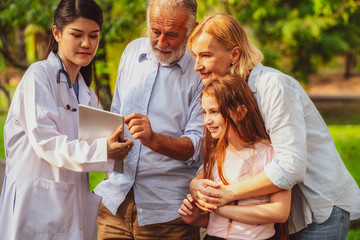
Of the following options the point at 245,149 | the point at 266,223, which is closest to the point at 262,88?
the point at 245,149

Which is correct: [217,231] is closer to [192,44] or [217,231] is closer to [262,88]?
[262,88]

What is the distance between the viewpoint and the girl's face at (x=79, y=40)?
275cm

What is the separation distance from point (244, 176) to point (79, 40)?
120 centimetres

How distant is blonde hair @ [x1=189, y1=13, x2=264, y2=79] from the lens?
8.39 feet

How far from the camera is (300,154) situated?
2.36 metres

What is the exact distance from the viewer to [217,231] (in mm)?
2648

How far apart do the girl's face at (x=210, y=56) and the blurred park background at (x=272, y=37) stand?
993mm

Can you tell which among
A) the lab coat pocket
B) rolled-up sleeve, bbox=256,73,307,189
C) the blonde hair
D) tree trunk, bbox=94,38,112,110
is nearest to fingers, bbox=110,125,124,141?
the lab coat pocket

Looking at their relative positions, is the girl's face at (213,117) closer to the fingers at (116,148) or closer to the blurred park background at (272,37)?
the fingers at (116,148)

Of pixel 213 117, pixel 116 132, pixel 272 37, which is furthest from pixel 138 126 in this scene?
pixel 272 37

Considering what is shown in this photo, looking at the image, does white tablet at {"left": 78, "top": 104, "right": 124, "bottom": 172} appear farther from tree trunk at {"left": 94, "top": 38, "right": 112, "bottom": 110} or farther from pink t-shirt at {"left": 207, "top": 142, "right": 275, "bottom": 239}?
tree trunk at {"left": 94, "top": 38, "right": 112, "bottom": 110}

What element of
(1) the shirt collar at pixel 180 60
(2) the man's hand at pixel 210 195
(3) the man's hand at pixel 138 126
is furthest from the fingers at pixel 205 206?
(1) the shirt collar at pixel 180 60

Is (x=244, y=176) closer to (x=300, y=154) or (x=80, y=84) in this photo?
(x=300, y=154)

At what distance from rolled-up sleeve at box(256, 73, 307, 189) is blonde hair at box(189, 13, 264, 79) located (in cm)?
18
